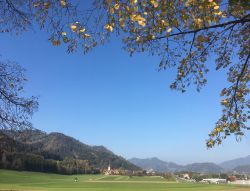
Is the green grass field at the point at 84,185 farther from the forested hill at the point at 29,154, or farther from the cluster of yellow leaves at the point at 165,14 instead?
the cluster of yellow leaves at the point at 165,14

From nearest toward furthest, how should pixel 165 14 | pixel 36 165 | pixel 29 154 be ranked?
pixel 165 14
pixel 29 154
pixel 36 165

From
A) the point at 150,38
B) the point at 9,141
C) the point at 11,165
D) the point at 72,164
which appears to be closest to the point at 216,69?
the point at 150,38

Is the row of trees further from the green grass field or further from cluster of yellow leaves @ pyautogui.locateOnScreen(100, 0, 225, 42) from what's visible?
cluster of yellow leaves @ pyautogui.locateOnScreen(100, 0, 225, 42)

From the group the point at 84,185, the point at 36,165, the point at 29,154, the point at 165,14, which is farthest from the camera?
the point at 36,165

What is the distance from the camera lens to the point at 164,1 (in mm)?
8531

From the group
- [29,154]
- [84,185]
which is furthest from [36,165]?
[84,185]

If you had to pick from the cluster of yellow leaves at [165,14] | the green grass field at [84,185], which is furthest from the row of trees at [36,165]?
the cluster of yellow leaves at [165,14]

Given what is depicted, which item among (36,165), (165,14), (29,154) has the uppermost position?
(29,154)

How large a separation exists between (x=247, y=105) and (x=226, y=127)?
0.96m

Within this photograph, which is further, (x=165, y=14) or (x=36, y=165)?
(x=36, y=165)

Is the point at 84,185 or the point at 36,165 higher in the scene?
the point at 36,165

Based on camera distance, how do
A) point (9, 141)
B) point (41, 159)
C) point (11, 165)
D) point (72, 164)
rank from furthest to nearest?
point (72, 164), point (41, 159), point (11, 165), point (9, 141)

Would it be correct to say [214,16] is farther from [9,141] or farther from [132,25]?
[9,141]

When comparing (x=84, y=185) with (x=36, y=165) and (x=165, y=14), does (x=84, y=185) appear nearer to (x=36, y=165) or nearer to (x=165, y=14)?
(x=36, y=165)
